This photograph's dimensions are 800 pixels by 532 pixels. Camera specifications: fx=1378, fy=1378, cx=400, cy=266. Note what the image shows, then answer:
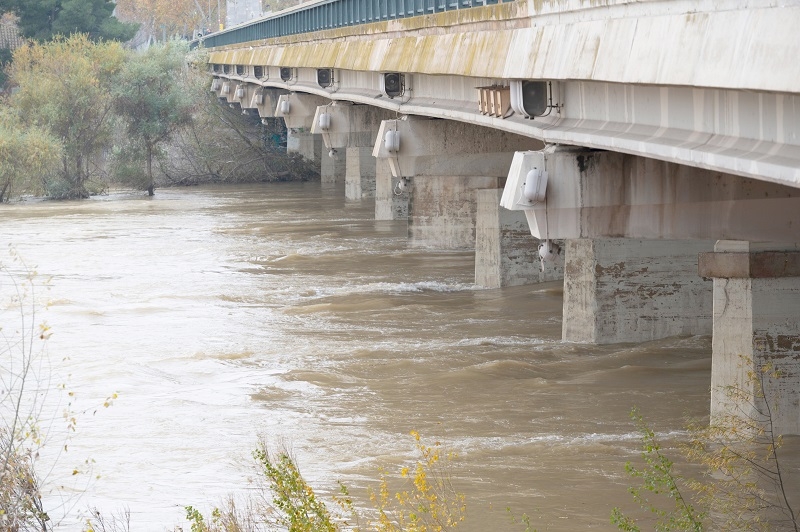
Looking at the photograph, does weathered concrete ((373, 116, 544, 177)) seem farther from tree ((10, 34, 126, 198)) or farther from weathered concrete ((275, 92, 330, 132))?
tree ((10, 34, 126, 198))

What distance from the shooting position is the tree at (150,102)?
53.7 meters

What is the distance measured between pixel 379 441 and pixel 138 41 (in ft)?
461

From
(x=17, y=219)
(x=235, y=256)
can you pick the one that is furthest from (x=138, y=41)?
(x=235, y=256)

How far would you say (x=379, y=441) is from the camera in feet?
43.3

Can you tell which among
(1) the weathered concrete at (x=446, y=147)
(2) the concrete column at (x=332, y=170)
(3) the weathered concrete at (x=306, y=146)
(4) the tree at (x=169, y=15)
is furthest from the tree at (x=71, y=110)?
(4) the tree at (x=169, y=15)

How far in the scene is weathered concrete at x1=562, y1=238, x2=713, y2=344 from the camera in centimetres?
A: 1730

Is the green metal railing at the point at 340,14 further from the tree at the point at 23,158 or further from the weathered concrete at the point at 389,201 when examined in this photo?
the tree at the point at 23,158

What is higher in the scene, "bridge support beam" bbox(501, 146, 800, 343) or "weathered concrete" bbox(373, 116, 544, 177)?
"weathered concrete" bbox(373, 116, 544, 177)

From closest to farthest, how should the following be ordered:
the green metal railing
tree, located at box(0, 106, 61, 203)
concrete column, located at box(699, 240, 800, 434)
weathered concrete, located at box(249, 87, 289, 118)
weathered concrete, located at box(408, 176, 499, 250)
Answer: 1. concrete column, located at box(699, 240, 800, 434)
2. the green metal railing
3. weathered concrete, located at box(408, 176, 499, 250)
4. weathered concrete, located at box(249, 87, 289, 118)
5. tree, located at box(0, 106, 61, 203)

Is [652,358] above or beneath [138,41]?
beneath

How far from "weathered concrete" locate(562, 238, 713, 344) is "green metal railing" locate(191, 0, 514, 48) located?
11.6 ft

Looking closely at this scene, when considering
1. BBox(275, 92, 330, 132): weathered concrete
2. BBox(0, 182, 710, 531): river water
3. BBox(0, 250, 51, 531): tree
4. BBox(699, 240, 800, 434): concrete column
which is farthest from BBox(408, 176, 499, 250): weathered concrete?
BBox(699, 240, 800, 434): concrete column

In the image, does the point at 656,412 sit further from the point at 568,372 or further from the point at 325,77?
the point at 325,77

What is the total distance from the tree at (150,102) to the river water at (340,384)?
79.8 ft
